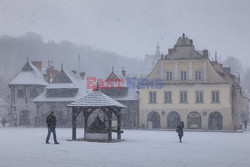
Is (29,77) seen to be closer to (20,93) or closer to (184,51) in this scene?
(20,93)

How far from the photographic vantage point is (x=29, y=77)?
56531 mm

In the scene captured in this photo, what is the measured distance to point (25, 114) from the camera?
55.9 m

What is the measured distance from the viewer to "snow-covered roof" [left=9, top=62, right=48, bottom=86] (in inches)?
2201

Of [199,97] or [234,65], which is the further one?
[234,65]

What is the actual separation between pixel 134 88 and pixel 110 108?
29644 millimetres

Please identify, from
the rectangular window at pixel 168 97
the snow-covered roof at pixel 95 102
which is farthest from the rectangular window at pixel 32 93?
the snow-covered roof at pixel 95 102

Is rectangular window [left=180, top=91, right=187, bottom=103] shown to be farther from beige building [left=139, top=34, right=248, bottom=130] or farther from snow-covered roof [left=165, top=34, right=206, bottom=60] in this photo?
snow-covered roof [left=165, top=34, right=206, bottom=60]

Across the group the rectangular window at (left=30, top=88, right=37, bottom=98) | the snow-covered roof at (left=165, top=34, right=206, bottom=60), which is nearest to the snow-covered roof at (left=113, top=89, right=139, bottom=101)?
the snow-covered roof at (left=165, top=34, right=206, bottom=60)

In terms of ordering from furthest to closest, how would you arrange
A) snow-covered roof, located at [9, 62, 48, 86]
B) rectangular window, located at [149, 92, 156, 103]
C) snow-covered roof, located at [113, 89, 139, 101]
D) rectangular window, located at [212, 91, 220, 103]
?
snow-covered roof, located at [9, 62, 48, 86] < snow-covered roof, located at [113, 89, 139, 101] < rectangular window, located at [149, 92, 156, 103] < rectangular window, located at [212, 91, 220, 103]

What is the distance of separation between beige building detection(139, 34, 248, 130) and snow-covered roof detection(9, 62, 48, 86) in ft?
53.5

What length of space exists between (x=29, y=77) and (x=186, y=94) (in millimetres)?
23114

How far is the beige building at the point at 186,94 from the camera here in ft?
156

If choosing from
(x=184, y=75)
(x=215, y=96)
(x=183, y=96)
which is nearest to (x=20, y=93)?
(x=183, y=96)

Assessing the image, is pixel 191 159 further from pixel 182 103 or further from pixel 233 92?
pixel 233 92
